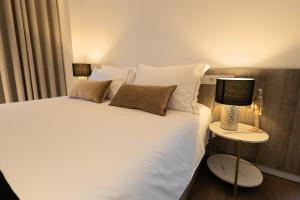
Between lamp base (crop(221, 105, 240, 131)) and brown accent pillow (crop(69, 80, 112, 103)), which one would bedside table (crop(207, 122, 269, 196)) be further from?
brown accent pillow (crop(69, 80, 112, 103))

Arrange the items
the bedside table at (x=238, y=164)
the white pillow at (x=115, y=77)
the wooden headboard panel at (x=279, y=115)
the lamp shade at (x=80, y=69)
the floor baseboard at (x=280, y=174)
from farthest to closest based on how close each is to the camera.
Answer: the lamp shade at (x=80, y=69), the white pillow at (x=115, y=77), the floor baseboard at (x=280, y=174), the wooden headboard panel at (x=279, y=115), the bedside table at (x=238, y=164)

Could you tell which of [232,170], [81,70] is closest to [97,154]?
[232,170]

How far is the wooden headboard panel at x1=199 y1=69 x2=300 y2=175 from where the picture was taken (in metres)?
1.42

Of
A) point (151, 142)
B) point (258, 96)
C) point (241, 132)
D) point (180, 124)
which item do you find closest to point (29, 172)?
point (151, 142)

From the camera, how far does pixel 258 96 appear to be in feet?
5.01

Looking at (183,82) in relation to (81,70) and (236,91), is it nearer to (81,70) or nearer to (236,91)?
(236,91)

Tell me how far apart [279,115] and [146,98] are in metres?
1.17

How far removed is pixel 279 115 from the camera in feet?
4.88

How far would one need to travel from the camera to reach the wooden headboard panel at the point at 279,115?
1.42m

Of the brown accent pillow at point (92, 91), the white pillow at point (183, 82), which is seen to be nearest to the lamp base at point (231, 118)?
the white pillow at point (183, 82)

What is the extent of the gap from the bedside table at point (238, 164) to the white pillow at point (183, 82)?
310mm

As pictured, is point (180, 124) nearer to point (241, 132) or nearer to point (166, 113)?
point (166, 113)

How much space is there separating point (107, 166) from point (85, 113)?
0.82 metres

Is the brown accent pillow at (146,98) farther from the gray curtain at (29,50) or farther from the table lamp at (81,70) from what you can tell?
the gray curtain at (29,50)
